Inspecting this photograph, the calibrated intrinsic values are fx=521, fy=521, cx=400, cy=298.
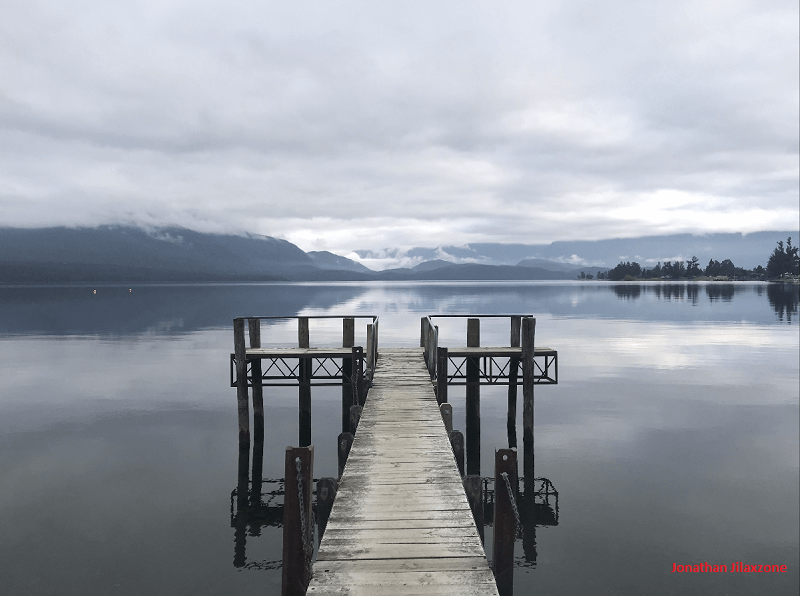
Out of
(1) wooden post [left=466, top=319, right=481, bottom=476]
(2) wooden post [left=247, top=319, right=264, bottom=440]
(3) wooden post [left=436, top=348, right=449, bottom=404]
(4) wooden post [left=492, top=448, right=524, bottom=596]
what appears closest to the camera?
(4) wooden post [left=492, top=448, right=524, bottom=596]

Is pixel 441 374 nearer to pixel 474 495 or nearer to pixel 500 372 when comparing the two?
pixel 500 372

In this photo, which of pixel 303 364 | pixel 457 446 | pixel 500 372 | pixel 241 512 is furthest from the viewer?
pixel 500 372

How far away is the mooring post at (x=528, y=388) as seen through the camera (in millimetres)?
18172

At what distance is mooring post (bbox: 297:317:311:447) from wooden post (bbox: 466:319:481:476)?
6446 millimetres

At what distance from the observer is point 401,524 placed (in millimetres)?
8172

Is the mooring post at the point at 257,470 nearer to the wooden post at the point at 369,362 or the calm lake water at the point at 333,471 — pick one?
the calm lake water at the point at 333,471

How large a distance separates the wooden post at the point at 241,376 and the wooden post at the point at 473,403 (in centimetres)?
858

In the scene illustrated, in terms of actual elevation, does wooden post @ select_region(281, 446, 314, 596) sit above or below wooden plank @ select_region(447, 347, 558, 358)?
below

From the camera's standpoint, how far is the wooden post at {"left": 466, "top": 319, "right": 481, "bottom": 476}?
67.6 feet

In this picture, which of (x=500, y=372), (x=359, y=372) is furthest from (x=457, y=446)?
(x=500, y=372)

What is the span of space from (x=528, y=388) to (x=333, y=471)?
25.6 feet

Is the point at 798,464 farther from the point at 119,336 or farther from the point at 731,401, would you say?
the point at 119,336

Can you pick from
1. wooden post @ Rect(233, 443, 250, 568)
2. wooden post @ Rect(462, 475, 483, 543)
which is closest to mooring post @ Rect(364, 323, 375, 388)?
wooden post @ Rect(233, 443, 250, 568)

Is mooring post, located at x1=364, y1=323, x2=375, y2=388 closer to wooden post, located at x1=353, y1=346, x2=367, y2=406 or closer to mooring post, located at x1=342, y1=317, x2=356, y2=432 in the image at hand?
wooden post, located at x1=353, y1=346, x2=367, y2=406
